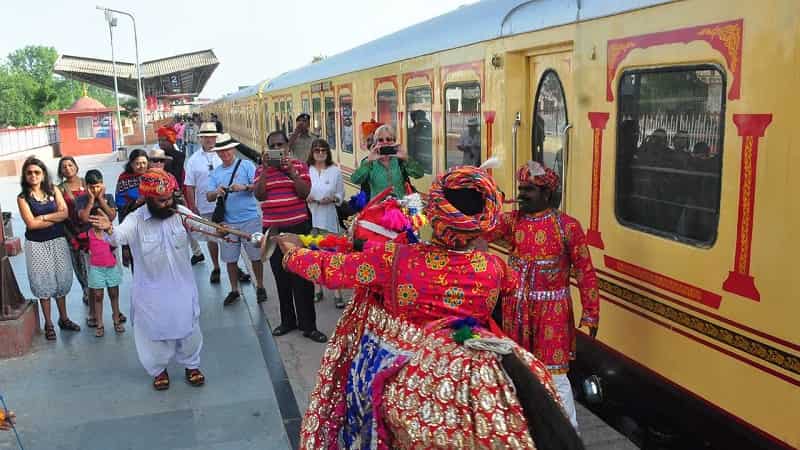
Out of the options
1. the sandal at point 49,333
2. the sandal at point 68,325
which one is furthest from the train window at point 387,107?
the sandal at point 49,333

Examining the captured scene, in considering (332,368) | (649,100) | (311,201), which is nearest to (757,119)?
(649,100)

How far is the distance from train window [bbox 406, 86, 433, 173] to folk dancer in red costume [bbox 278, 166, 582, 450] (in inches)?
163

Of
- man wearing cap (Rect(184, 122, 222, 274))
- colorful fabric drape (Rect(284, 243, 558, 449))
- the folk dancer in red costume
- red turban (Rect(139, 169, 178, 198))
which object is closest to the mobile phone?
red turban (Rect(139, 169, 178, 198))

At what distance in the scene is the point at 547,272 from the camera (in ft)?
12.2

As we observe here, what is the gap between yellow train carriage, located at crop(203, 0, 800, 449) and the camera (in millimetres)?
2814

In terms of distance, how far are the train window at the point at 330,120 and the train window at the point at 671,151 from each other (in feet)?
24.9

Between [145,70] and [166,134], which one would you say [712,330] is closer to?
[166,134]

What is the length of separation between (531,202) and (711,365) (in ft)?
3.71

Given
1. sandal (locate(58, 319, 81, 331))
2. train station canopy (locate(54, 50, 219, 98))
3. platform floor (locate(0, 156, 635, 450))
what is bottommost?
platform floor (locate(0, 156, 635, 450))

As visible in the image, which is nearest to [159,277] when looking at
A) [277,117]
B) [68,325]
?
[68,325]

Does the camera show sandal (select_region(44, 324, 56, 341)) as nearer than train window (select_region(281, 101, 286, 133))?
Yes

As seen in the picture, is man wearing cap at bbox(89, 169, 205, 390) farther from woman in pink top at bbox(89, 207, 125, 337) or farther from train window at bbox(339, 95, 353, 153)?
train window at bbox(339, 95, 353, 153)

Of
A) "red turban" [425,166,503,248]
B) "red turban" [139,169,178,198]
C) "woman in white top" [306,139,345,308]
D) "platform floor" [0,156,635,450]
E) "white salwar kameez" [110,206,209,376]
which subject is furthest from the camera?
"woman in white top" [306,139,345,308]

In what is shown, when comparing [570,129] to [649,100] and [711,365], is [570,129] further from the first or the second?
[711,365]
